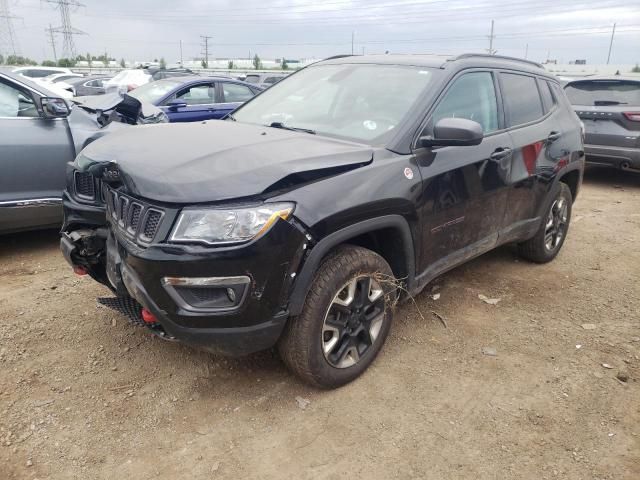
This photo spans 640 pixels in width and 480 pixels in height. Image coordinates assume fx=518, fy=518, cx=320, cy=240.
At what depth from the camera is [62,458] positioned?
92.4 inches

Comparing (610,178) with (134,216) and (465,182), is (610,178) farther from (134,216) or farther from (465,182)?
(134,216)

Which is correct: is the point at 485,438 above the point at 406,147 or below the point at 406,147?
below

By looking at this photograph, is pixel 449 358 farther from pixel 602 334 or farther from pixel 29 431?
pixel 29 431

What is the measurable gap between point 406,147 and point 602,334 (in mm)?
1989

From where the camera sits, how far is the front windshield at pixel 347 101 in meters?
3.10

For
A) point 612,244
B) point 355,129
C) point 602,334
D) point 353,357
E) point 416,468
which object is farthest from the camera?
point 612,244

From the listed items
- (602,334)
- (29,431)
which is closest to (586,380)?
(602,334)

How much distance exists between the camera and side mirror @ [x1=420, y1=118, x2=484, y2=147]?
281cm

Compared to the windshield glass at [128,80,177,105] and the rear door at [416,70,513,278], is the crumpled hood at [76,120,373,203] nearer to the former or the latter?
the rear door at [416,70,513,278]

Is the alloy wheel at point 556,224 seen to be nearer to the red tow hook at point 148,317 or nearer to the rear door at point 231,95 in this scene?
the red tow hook at point 148,317

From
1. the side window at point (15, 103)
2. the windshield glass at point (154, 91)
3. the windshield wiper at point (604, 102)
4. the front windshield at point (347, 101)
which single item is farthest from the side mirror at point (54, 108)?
the windshield wiper at point (604, 102)

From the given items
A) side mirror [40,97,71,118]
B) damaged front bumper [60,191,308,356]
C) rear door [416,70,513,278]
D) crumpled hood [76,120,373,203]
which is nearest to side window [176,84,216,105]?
side mirror [40,97,71,118]

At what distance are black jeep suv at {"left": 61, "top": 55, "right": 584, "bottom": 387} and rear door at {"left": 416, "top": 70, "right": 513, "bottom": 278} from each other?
14mm

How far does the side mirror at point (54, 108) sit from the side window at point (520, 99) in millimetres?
3728
